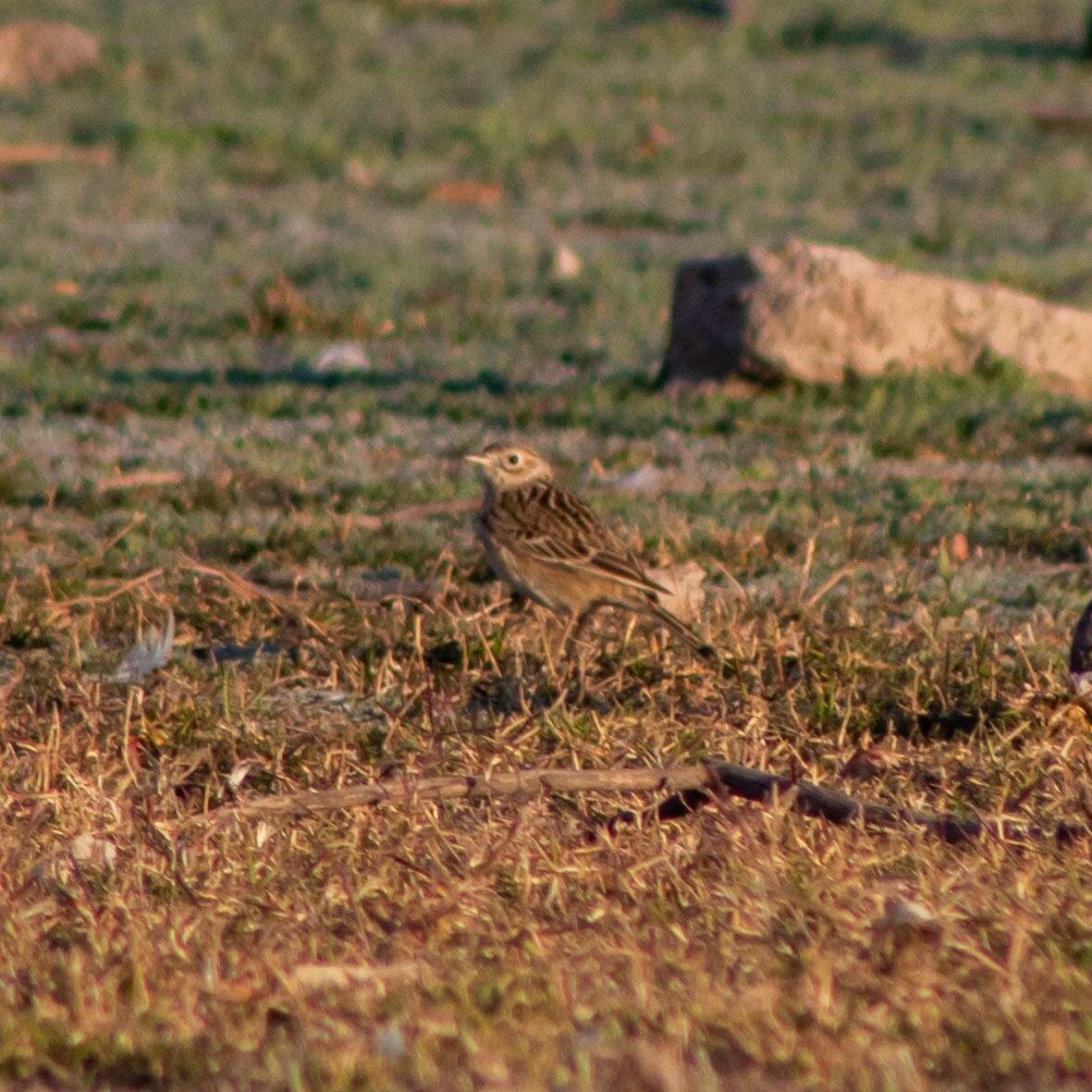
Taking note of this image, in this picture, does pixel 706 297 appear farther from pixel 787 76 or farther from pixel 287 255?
pixel 787 76

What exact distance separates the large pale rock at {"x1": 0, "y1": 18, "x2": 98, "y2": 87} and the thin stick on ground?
15533 mm

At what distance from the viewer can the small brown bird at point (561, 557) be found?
6.46 meters

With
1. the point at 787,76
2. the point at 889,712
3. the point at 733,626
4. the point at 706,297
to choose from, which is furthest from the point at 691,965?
the point at 787,76

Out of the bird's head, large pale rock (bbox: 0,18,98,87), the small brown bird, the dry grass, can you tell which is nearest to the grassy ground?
the dry grass

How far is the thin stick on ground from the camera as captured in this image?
15.0 feet

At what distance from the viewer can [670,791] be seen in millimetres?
4863

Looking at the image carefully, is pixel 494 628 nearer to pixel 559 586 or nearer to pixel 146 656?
pixel 559 586

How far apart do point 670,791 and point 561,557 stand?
5.70 ft

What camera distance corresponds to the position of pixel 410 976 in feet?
12.3

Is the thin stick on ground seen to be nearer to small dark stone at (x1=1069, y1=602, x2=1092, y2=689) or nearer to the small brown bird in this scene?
small dark stone at (x1=1069, y1=602, x2=1092, y2=689)

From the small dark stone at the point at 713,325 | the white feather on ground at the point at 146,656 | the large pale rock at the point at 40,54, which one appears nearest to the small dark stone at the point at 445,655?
the white feather on ground at the point at 146,656

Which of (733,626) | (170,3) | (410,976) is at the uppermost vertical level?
(410,976)

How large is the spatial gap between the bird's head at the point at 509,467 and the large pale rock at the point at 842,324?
2.87 meters

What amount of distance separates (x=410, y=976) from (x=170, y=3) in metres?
20.3
